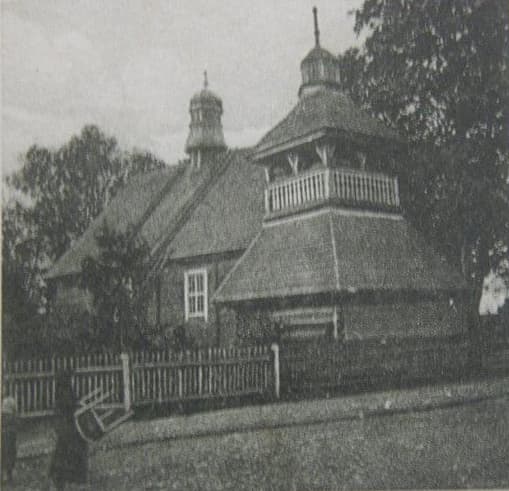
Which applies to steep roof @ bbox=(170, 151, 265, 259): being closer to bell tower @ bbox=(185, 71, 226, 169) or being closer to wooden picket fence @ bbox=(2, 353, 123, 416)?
bell tower @ bbox=(185, 71, 226, 169)

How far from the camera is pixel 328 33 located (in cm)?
923

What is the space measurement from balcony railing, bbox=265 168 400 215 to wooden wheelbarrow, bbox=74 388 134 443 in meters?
5.97

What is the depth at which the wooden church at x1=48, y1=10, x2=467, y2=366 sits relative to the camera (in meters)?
11.4

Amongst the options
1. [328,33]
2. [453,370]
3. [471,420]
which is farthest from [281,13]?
[453,370]

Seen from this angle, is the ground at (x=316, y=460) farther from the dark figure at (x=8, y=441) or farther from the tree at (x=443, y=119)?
the tree at (x=443, y=119)

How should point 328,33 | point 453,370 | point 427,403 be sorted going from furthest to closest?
point 453,370 < point 427,403 < point 328,33

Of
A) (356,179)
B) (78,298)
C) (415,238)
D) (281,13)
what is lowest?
(78,298)

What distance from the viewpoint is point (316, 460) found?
23.8 feet

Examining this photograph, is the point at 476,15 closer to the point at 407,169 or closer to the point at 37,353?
the point at 407,169

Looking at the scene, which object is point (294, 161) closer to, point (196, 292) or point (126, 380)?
point (196, 292)

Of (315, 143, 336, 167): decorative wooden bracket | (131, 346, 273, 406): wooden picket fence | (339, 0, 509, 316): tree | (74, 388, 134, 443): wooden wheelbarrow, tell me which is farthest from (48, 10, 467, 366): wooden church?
(74, 388, 134, 443): wooden wheelbarrow

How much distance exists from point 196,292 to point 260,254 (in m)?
1.91

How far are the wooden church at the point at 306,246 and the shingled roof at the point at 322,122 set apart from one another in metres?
0.03

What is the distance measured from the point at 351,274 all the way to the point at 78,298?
4675 millimetres
